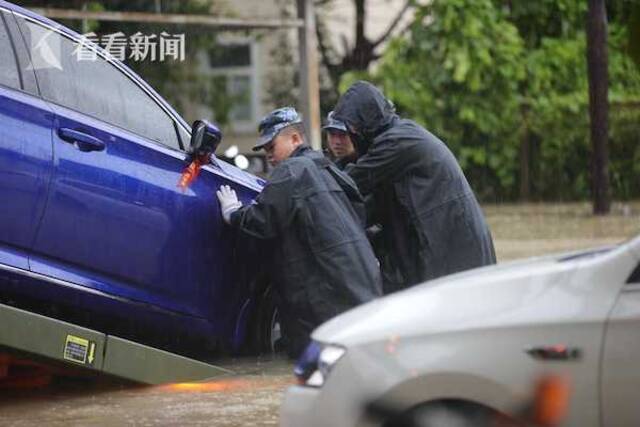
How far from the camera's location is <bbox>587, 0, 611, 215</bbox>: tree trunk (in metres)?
18.3

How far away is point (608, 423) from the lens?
205 inches

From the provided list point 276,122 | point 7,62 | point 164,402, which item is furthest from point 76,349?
point 276,122

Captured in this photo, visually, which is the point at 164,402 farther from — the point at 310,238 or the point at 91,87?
the point at 91,87

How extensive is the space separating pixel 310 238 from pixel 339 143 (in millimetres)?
928

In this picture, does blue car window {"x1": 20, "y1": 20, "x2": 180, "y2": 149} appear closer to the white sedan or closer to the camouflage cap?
the camouflage cap

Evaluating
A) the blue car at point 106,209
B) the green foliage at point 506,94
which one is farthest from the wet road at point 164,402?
the green foliage at point 506,94

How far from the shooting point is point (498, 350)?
5.26 m

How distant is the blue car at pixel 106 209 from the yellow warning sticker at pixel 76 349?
0.20 m

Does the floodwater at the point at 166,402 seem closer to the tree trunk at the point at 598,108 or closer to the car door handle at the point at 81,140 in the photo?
the car door handle at the point at 81,140

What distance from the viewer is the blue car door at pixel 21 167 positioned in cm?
754

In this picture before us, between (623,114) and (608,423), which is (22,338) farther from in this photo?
(623,114)

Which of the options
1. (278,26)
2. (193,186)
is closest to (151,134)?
(193,186)

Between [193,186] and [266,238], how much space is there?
19.2 inches

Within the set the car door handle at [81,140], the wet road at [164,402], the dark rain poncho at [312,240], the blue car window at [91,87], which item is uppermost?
the blue car window at [91,87]
